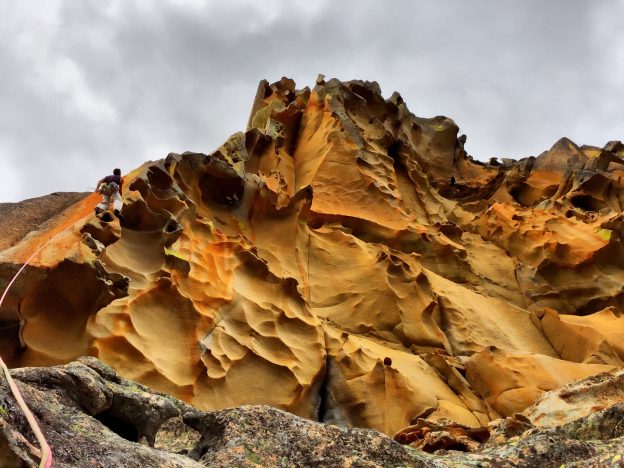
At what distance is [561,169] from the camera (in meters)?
26.4

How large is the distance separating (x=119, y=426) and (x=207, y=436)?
28.4 inches

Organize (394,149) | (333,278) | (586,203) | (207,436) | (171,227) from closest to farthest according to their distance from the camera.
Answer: (207,436), (171,227), (333,278), (394,149), (586,203)

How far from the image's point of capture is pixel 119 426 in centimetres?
538

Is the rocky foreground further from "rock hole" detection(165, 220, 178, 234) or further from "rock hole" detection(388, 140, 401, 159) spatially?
"rock hole" detection(388, 140, 401, 159)

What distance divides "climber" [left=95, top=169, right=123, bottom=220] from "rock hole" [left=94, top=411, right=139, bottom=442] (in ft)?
17.1

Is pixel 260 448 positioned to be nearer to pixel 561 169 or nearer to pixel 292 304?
pixel 292 304

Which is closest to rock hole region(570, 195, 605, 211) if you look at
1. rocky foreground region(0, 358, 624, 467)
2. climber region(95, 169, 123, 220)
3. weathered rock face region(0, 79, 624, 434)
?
weathered rock face region(0, 79, 624, 434)

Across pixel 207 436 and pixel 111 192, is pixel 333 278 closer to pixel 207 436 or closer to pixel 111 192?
pixel 111 192

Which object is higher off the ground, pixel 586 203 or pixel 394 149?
pixel 586 203

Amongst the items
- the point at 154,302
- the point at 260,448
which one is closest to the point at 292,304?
the point at 154,302

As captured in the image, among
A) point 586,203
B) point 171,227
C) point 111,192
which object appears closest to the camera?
point 111,192

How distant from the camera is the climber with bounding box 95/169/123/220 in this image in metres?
10.3

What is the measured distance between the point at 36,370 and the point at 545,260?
16.8 metres

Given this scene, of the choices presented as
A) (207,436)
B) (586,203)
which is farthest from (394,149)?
(207,436)
